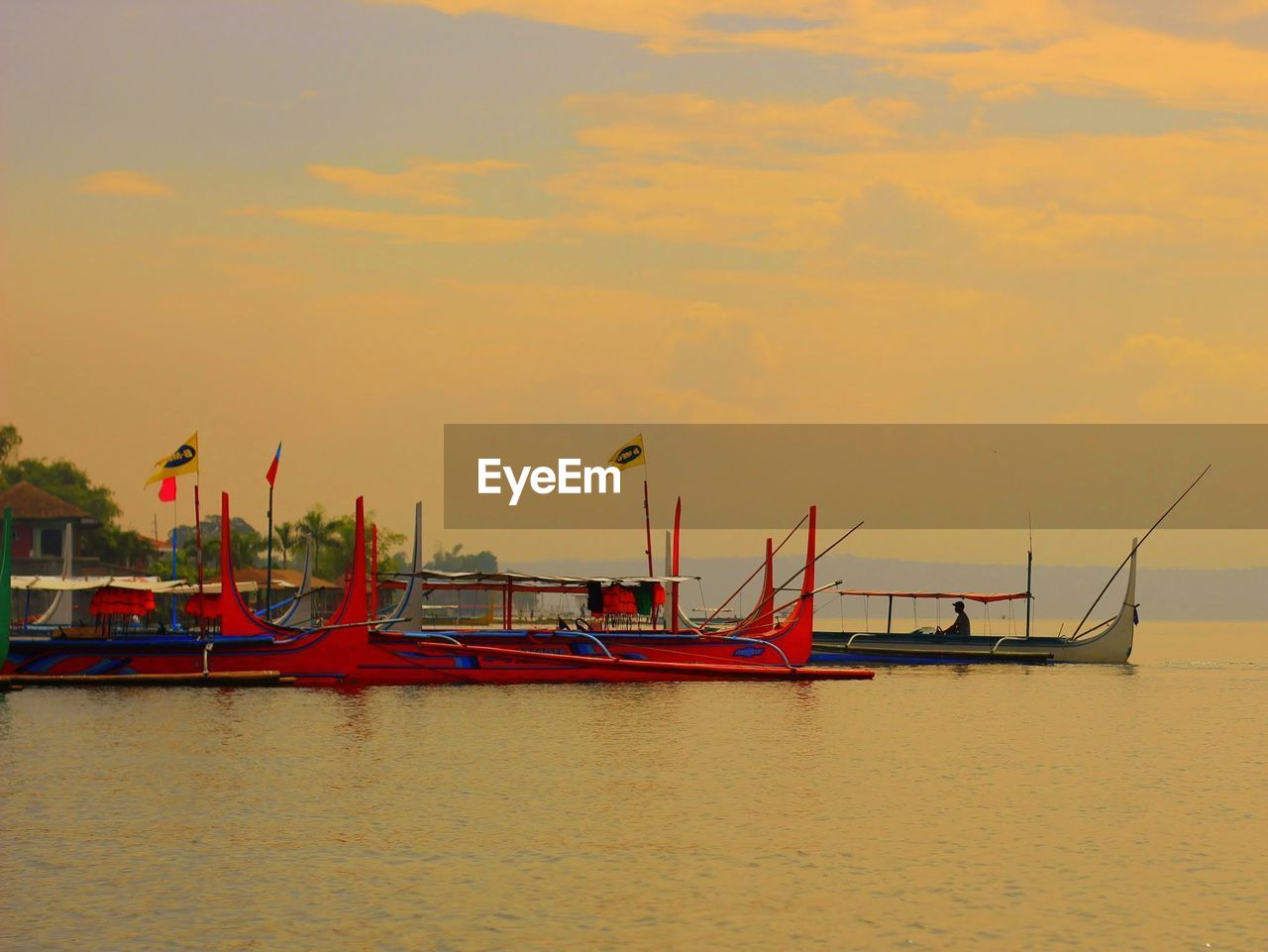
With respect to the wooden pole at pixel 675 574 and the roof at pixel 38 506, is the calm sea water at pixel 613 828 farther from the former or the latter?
the roof at pixel 38 506

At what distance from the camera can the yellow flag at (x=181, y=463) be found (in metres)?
72.9

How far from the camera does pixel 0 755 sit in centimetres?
4528

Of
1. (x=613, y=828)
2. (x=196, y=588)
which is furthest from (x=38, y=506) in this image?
(x=613, y=828)

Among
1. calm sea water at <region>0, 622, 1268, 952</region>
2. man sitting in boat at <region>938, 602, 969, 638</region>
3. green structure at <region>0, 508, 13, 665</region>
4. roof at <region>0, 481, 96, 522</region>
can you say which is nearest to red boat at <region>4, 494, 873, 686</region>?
green structure at <region>0, 508, 13, 665</region>

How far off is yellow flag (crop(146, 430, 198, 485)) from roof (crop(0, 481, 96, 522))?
49.6 metres

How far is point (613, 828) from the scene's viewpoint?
→ 114 feet

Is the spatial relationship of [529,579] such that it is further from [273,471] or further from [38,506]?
[38,506]

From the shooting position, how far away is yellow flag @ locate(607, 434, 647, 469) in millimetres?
73125

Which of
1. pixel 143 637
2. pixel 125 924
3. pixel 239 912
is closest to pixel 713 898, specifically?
pixel 239 912

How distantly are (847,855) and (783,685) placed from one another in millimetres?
44613

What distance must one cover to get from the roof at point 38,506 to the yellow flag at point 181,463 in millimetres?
49607

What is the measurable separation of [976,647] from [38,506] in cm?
6695

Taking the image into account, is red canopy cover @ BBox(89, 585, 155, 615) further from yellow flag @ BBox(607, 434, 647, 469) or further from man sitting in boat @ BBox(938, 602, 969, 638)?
man sitting in boat @ BBox(938, 602, 969, 638)

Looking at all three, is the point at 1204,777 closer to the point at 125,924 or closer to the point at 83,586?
the point at 125,924
